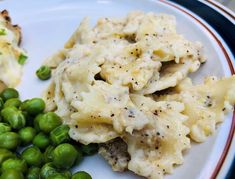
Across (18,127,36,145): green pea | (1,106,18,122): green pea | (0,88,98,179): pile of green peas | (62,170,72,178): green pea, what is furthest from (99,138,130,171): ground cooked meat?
(1,106,18,122): green pea

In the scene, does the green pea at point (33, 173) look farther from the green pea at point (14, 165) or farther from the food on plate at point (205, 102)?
the food on plate at point (205, 102)

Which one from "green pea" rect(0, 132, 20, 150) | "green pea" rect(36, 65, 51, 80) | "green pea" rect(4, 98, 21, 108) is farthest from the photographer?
"green pea" rect(36, 65, 51, 80)

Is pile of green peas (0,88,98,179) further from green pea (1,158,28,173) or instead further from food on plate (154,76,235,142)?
food on plate (154,76,235,142)

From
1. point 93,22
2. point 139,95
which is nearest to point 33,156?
point 139,95

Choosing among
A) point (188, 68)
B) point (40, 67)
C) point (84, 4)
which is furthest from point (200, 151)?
point (84, 4)

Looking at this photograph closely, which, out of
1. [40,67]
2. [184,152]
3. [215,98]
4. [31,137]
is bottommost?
[31,137]

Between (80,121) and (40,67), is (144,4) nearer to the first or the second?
(40,67)

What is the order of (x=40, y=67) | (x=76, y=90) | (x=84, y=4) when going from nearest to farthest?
(x=76, y=90) < (x=40, y=67) < (x=84, y=4)
